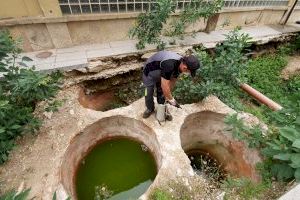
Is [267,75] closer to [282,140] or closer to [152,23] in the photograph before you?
[152,23]

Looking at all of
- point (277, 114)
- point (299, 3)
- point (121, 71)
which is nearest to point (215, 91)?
point (277, 114)

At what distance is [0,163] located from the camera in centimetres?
358

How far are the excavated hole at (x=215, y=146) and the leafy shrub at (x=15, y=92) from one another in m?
2.67

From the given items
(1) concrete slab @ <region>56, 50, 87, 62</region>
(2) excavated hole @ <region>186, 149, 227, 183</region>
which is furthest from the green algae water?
(1) concrete slab @ <region>56, 50, 87, 62</region>

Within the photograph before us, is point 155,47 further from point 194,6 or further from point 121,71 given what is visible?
point 194,6

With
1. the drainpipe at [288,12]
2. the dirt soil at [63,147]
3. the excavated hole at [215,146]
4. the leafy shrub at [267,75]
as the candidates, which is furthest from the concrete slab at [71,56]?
the drainpipe at [288,12]

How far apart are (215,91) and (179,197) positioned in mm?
2374

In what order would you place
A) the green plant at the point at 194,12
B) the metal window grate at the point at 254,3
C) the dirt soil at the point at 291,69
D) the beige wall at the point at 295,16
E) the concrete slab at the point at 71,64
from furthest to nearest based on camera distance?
1. the beige wall at the point at 295,16
2. the dirt soil at the point at 291,69
3. the metal window grate at the point at 254,3
4. the green plant at the point at 194,12
5. the concrete slab at the point at 71,64

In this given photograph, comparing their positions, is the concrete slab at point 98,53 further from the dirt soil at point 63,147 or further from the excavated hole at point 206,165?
the excavated hole at point 206,165

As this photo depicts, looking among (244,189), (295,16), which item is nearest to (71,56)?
(244,189)

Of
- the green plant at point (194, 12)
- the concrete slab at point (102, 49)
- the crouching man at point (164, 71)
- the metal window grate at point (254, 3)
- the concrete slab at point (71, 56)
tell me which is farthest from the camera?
the metal window grate at point (254, 3)

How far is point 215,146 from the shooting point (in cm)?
512

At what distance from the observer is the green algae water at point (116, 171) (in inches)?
160

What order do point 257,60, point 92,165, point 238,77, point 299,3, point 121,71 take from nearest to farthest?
1. point 92,165
2. point 238,77
3. point 121,71
4. point 257,60
5. point 299,3
